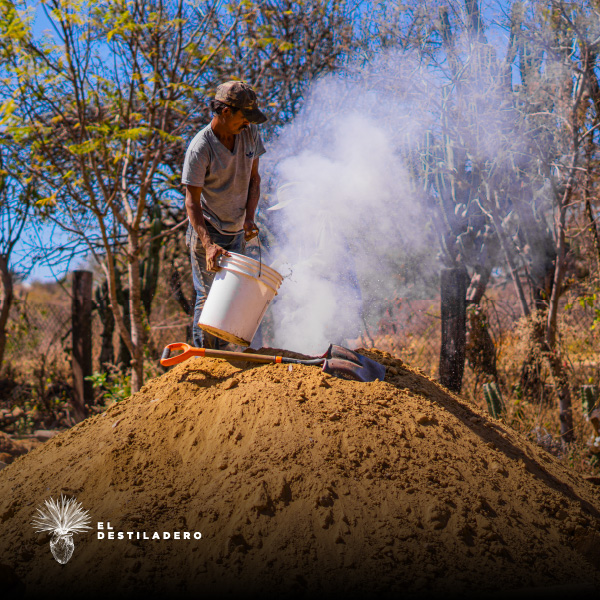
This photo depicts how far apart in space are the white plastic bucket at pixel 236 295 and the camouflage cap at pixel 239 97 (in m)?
0.76

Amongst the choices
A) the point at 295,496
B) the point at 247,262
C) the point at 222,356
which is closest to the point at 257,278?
the point at 247,262

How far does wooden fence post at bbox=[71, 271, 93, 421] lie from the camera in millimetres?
5484

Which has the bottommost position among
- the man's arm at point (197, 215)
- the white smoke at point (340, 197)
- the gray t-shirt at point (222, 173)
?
the man's arm at point (197, 215)

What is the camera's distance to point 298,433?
7.50ft

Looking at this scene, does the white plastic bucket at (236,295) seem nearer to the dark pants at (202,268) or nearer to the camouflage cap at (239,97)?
the dark pants at (202,268)

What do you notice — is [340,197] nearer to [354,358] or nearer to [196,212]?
[196,212]

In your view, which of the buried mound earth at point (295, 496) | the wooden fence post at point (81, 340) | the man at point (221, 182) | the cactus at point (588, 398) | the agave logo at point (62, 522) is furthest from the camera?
the wooden fence post at point (81, 340)

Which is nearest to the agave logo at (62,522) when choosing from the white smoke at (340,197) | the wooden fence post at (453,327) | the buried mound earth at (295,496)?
the buried mound earth at (295,496)

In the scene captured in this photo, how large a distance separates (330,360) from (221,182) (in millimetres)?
1190

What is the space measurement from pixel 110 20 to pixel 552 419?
4836mm

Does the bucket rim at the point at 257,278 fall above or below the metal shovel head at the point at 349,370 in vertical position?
above

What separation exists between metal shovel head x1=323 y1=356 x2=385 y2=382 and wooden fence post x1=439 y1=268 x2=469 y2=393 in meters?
1.64

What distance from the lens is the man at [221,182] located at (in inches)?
110

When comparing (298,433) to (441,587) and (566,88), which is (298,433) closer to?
(441,587)
